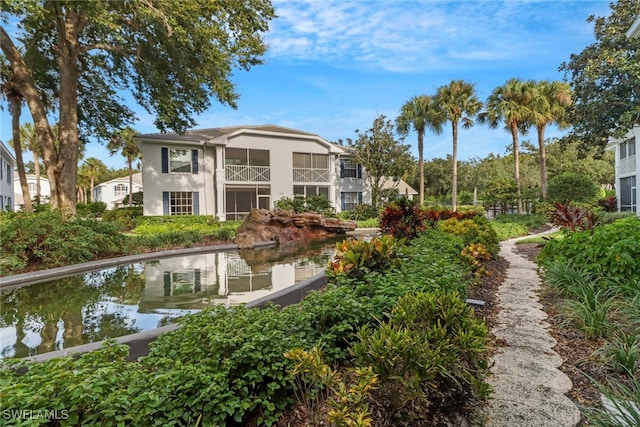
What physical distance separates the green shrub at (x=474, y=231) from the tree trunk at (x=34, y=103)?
48.8 ft

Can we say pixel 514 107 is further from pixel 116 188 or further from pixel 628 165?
pixel 116 188

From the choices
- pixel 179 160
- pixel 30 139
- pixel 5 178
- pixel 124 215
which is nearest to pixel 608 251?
pixel 179 160

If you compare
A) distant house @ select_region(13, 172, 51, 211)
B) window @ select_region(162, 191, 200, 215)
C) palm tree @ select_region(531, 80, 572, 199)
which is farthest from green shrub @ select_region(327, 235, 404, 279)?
distant house @ select_region(13, 172, 51, 211)

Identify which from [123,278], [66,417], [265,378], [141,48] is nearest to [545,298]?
[265,378]

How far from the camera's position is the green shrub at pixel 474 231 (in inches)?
318

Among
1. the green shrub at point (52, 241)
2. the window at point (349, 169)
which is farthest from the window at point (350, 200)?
the green shrub at point (52, 241)

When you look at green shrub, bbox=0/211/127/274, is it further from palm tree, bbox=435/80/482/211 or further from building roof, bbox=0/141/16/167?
palm tree, bbox=435/80/482/211

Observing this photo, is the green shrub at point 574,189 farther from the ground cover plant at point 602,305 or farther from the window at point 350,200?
the ground cover plant at point 602,305

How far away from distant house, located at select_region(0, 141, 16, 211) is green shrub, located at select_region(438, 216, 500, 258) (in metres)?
29.6

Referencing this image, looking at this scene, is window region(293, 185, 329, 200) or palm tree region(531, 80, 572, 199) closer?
palm tree region(531, 80, 572, 199)

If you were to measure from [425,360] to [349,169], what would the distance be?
2726cm

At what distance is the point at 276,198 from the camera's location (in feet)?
A: 84.7

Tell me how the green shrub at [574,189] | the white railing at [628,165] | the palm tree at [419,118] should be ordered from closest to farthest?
the white railing at [628,165]
the green shrub at [574,189]
the palm tree at [419,118]

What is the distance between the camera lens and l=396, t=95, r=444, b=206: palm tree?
2858 centimetres
